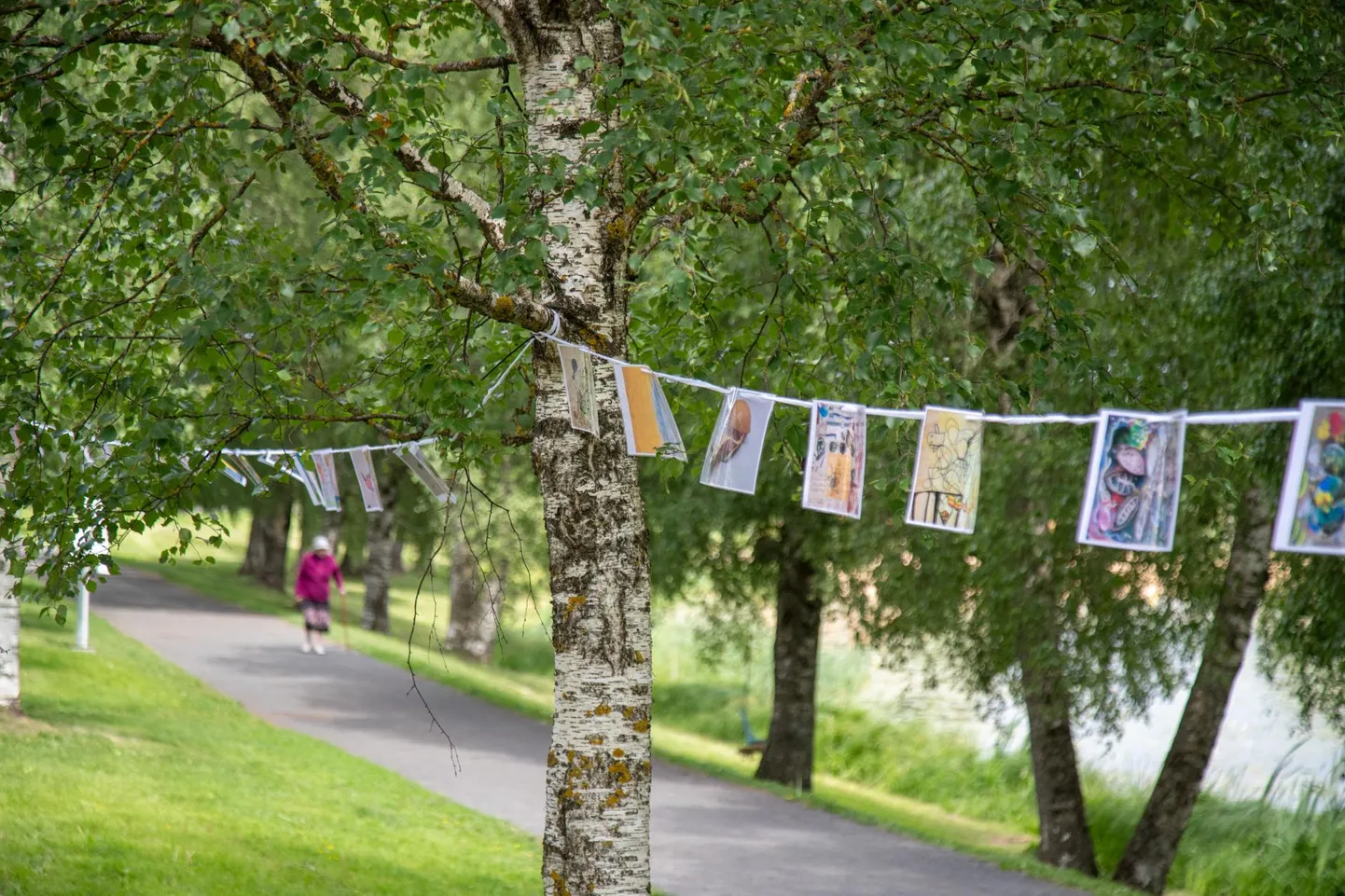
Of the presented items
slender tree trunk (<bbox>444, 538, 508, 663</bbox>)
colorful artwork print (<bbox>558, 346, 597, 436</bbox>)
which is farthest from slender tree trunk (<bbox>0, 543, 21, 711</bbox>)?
slender tree trunk (<bbox>444, 538, 508, 663</bbox>)

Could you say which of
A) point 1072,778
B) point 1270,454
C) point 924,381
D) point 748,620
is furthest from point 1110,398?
point 748,620

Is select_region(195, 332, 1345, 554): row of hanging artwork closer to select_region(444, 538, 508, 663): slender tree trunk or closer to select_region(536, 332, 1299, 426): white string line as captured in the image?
A: select_region(536, 332, 1299, 426): white string line

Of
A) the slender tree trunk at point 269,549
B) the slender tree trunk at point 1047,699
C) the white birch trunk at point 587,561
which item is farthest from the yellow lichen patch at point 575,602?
the slender tree trunk at point 269,549

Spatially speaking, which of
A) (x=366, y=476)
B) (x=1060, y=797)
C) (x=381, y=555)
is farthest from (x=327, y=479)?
(x=381, y=555)

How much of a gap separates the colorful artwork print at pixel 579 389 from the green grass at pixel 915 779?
3.38ft

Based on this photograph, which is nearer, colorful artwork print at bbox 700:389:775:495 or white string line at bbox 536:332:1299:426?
white string line at bbox 536:332:1299:426

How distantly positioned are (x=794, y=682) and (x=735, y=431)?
33.9ft

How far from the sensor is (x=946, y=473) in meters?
4.77

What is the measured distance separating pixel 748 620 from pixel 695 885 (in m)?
7.19

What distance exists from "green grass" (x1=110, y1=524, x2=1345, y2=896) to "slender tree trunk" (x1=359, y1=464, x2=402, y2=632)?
6.17ft

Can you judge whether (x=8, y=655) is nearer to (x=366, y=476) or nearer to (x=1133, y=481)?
(x=366, y=476)

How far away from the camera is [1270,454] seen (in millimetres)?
8734

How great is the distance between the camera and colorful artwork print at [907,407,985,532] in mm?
4699

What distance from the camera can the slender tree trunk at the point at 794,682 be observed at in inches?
599
